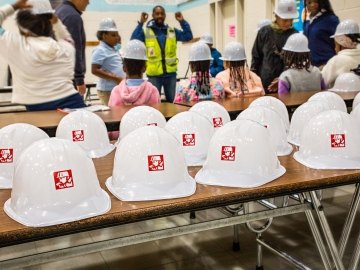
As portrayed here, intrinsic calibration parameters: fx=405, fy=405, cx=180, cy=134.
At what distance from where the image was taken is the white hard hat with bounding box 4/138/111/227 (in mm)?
1289

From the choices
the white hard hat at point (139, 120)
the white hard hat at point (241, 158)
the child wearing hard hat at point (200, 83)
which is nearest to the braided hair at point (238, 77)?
the child wearing hard hat at point (200, 83)

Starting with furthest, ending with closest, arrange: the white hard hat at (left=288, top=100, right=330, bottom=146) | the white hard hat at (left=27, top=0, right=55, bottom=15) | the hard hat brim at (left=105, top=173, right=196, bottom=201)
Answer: the white hard hat at (left=27, top=0, right=55, bottom=15)
the white hard hat at (left=288, top=100, right=330, bottom=146)
the hard hat brim at (left=105, top=173, right=196, bottom=201)

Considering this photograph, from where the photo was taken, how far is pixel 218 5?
888cm

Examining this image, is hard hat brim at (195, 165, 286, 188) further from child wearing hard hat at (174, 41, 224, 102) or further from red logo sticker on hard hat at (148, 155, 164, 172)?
child wearing hard hat at (174, 41, 224, 102)

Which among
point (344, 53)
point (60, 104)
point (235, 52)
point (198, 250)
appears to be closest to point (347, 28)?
point (344, 53)

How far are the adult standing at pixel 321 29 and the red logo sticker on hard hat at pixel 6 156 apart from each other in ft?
13.4

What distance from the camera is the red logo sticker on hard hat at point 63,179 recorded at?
1312 mm

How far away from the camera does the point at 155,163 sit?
4.86ft

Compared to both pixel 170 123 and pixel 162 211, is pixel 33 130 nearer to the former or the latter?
pixel 170 123

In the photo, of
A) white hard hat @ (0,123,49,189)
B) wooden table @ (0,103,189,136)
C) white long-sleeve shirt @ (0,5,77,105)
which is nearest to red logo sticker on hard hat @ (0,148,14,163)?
white hard hat @ (0,123,49,189)

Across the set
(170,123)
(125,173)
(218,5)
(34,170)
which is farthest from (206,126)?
(218,5)

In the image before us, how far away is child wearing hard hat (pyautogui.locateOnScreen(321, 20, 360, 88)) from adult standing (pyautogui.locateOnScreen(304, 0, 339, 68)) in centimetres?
34

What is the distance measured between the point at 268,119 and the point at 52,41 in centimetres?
173

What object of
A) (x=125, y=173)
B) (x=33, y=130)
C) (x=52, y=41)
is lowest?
(x=125, y=173)
